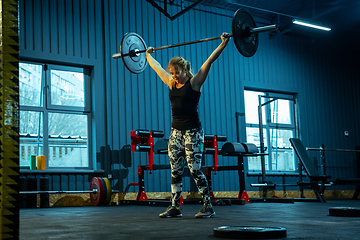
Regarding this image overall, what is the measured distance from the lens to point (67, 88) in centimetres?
618

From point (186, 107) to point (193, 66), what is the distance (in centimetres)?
443

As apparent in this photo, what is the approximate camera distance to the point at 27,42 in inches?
227

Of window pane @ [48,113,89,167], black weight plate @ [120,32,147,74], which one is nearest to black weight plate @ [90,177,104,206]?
window pane @ [48,113,89,167]

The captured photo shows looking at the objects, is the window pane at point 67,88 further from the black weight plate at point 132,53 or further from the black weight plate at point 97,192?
the black weight plate at point 132,53

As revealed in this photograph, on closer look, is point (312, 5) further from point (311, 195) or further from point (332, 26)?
point (311, 195)

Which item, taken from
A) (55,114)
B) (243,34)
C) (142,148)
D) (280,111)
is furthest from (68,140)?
(280,111)

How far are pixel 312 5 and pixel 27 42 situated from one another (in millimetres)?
4981

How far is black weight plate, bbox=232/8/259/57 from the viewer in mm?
3020

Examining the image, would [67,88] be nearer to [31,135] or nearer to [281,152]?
[31,135]

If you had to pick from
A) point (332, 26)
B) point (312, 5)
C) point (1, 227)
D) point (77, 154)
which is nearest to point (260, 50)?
point (312, 5)

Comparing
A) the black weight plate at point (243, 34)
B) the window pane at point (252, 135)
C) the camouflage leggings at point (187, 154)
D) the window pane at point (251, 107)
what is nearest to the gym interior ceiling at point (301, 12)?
the window pane at point (251, 107)

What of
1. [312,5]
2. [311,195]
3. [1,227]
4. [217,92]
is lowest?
[311,195]

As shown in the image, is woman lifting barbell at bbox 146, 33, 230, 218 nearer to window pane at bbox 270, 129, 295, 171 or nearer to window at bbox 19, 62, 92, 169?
window at bbox 19, 62, 92, 169

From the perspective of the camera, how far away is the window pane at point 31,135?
18.7 feet
